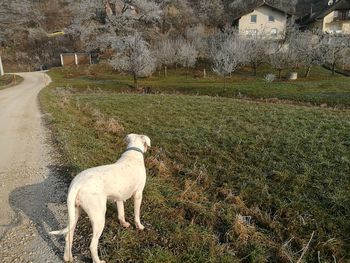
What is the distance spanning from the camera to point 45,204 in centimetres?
599

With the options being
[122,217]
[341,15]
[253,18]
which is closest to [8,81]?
[122,217]

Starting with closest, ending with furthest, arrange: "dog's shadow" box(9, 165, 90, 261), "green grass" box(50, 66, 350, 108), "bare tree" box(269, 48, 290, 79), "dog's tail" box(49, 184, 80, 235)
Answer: "dog's tail" box(49, 184, 80, 235)
"dog's shadow" box(9, 165, 90, 261)
"green grass" box(50, 66, 350, 108)
"bare tree" box(269, 48, 290, 79)

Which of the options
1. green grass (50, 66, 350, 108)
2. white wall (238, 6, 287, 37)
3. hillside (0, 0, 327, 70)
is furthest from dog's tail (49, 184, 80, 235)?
white wall (238, 6, 287, 37)

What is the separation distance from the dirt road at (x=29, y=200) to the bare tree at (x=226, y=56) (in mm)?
28035

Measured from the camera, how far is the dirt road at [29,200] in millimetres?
4738

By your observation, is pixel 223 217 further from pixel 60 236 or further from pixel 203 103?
pixel 203 103

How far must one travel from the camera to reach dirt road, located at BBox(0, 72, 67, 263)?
187 inches

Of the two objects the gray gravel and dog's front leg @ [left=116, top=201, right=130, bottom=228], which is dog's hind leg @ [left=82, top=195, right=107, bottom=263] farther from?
dog's front leg @ [left=116, top=201, right=130, bottom=228]

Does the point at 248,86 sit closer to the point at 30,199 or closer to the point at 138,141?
the point at 138,141

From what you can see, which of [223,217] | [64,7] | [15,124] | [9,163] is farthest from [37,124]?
[64,7]

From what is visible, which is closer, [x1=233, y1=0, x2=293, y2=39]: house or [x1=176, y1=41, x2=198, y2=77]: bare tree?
[x1=176, y1=41, x2=198, y2=77]: bare tree

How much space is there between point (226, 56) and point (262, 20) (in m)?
32.4

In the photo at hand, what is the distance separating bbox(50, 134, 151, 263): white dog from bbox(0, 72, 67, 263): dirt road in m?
0.72

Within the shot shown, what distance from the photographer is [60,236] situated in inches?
199
